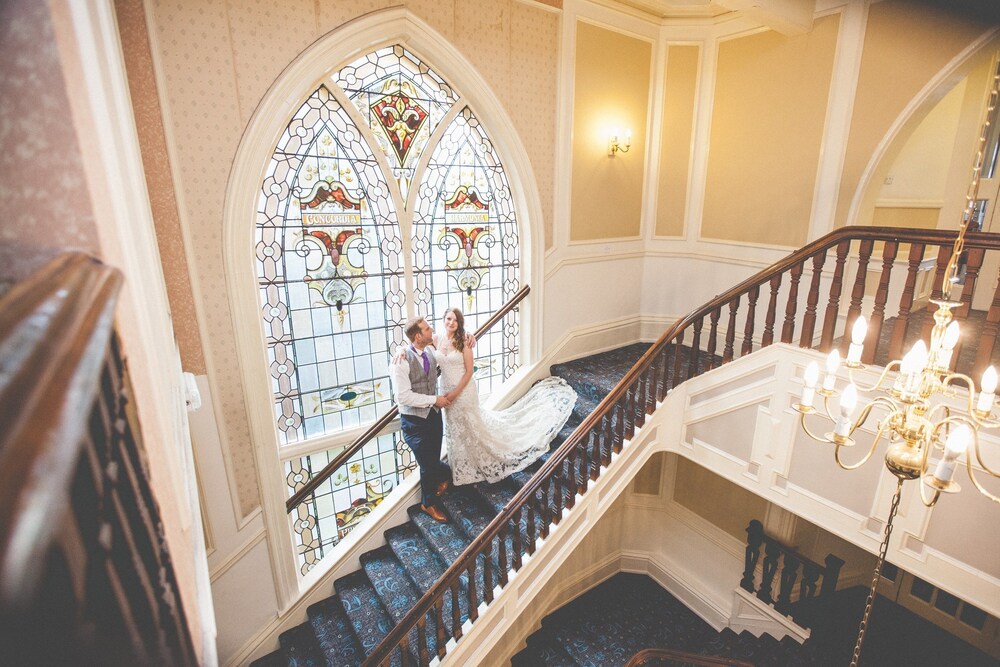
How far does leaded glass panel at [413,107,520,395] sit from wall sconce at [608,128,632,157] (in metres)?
1.22

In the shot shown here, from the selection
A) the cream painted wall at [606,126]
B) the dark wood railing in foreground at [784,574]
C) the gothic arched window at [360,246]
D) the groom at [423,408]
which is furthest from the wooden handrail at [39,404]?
the dark wood railing in foreground at [784,574]

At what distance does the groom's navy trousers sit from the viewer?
3.90 metres

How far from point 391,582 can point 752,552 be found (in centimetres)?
416

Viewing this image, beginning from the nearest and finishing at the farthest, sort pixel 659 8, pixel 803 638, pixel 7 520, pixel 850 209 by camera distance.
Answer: pixel 7 520 < pixel 850 209 < pixel 659 8 < pixel 803 638

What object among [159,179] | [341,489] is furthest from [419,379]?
Result: [159,179]

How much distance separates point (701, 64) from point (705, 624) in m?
6.29

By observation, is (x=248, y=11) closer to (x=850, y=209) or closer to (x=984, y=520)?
(x=850, y=209)

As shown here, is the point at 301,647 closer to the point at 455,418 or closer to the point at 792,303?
the point at 455,418

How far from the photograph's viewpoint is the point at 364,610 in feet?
12.8

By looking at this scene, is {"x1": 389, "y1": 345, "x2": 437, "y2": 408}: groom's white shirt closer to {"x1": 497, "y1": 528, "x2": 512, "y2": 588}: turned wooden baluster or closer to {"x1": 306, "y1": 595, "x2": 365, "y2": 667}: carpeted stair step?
{"x1": 497, "y1": 528, "x2": 512, "y2": 588}: turned wooden baluster

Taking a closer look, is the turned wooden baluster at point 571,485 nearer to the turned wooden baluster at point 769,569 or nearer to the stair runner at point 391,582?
the stair runner at point 391,582

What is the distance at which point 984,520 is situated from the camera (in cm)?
278

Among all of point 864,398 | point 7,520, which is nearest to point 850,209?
point 864,398

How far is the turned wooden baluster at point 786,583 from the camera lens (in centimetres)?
538
